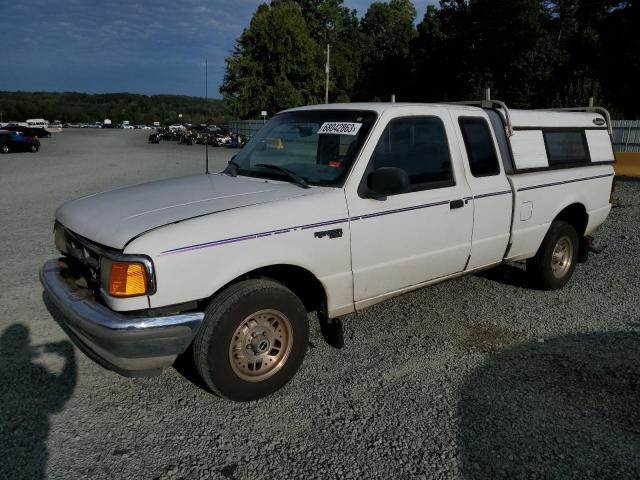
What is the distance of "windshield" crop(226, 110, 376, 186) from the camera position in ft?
12.2

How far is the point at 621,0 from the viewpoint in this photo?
3788cm

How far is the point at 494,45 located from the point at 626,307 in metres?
44.2

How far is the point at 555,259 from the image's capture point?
18.1 feet

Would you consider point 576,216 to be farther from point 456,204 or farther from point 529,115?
point 456,204

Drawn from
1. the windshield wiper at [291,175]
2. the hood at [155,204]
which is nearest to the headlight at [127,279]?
the hood at [155,204]

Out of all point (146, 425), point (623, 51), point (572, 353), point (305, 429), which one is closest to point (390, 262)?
point (305, 429)

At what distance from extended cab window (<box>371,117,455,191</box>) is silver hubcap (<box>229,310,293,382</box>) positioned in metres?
1.34

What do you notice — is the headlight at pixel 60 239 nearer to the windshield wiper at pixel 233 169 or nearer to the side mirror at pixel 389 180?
the windshield wiper at pixel 233 169

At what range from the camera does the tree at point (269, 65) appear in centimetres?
4819

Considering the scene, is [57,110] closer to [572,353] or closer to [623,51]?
[623,51]

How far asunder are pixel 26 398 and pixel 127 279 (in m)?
1.27

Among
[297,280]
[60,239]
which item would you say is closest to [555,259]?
[297,280]

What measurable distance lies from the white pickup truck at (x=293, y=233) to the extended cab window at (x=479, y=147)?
14 mm

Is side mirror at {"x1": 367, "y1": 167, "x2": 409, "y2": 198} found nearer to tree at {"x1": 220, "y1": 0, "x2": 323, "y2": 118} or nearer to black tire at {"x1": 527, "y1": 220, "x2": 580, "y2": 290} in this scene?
black tire at {"x1": 527, "y1": 220, "x2": 580, "y2": 290}
